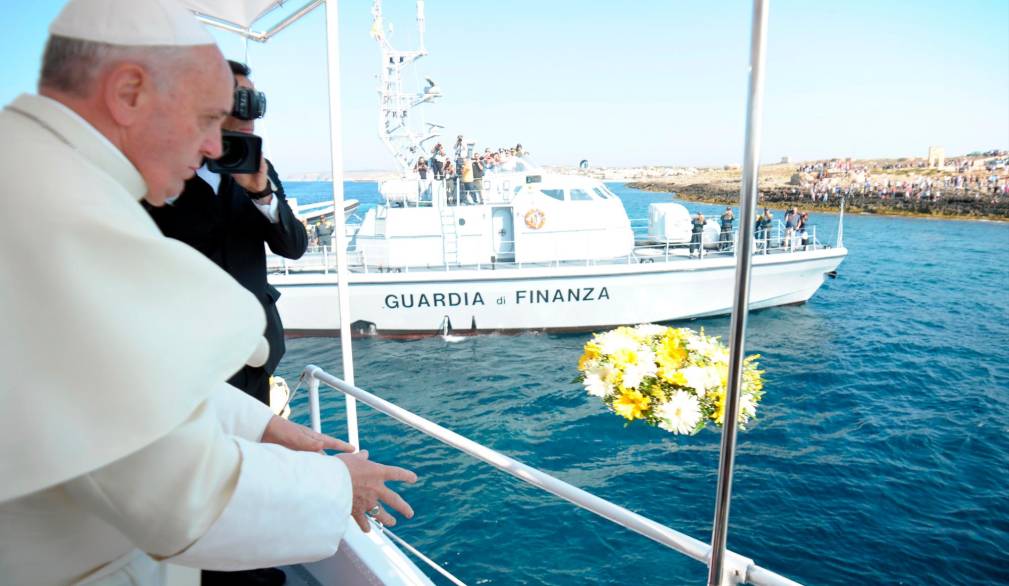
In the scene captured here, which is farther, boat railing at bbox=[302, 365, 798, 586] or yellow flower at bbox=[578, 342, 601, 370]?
yellow flower at bbox=[578, 342, 601, 370]

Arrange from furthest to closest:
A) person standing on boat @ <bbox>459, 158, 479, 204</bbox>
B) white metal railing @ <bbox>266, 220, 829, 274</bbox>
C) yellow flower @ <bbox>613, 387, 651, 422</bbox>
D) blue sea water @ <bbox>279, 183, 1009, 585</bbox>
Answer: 1. person standing on boat @ <bbox>459, 158, 479, 204</bbox>
2. white metal railing @ <bbox>266, 220, 829, 274</bbox>
3. blue sea water @ <bbox>279, 183, 1009, 585</bbox>
4. yellow flower @ <bbox>613, 387, 651, 422</bbox>

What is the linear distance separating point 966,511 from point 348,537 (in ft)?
25.2

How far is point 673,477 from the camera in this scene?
7109 mm

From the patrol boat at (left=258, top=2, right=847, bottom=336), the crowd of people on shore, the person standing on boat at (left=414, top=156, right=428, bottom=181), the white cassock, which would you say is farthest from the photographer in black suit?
the crowd of people on shore

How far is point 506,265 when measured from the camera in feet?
41.0

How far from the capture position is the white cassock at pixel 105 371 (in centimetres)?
52

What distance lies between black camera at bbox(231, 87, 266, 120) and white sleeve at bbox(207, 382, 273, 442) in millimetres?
874

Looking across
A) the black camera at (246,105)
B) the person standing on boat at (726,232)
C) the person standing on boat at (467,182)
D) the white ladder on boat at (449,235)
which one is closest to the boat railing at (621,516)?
the black camera at (246,105)

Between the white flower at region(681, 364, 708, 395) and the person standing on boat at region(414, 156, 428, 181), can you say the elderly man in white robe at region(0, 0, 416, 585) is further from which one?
the person standing on boat at region(414, 156, 428, 181)

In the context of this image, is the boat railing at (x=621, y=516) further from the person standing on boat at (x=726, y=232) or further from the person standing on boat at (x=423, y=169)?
the person standing on boat at (x=726, y=232)

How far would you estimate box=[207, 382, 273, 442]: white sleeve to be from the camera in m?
1.02

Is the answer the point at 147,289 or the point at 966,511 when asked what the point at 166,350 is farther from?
the point at 966,511

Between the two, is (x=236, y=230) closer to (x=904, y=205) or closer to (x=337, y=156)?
(x=337, y=156)

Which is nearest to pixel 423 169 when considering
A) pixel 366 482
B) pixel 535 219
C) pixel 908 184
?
pixel 535 219
